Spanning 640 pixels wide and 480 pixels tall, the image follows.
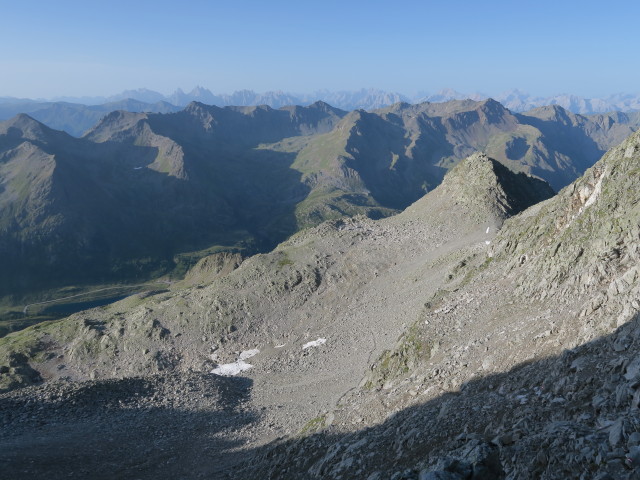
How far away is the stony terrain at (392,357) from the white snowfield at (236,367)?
43 centimetres

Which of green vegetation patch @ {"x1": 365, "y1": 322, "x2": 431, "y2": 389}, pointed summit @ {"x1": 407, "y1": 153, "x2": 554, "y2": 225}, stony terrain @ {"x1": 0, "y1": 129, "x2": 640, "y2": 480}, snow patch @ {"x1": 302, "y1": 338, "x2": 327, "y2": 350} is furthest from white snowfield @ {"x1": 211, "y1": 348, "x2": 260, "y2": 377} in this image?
pointed summit @ {"x1": 407, "y1": 153, "x2": 554, "y2": 225}

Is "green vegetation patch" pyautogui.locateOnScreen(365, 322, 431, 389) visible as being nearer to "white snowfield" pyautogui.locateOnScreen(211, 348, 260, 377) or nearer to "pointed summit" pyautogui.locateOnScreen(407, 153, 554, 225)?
"white snowfield" pyautogui.locateOnScreen(211, 348, 260, 377)

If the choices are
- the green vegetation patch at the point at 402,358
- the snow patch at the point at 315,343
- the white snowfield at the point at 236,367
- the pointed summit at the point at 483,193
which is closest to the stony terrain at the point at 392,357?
the green vegetation patch at the point at 402,358

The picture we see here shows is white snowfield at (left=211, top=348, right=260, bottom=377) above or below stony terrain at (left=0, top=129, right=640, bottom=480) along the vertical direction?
below

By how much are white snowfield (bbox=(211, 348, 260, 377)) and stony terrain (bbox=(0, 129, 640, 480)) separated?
16.9 inches

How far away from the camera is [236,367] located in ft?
268

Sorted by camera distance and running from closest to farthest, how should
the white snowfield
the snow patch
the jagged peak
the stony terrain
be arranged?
the stony terrain
the white snowfield
the snow patch
the jagged peak

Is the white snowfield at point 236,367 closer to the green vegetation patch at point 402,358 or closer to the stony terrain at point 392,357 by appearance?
the stony terrain at point 392,357

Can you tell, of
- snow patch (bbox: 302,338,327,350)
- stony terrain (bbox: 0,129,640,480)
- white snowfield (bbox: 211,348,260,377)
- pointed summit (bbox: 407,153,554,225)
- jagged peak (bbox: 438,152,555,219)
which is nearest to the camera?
stony terrain (bbox: 0,129,640,480)

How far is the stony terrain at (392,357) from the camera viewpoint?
2425 centimetres

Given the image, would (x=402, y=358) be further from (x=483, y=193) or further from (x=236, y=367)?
(x=483, y=193)

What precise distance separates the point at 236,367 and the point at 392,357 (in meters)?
36.1

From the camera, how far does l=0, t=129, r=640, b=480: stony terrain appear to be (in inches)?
955

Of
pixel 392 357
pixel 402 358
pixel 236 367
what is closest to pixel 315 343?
pixel 236 367
